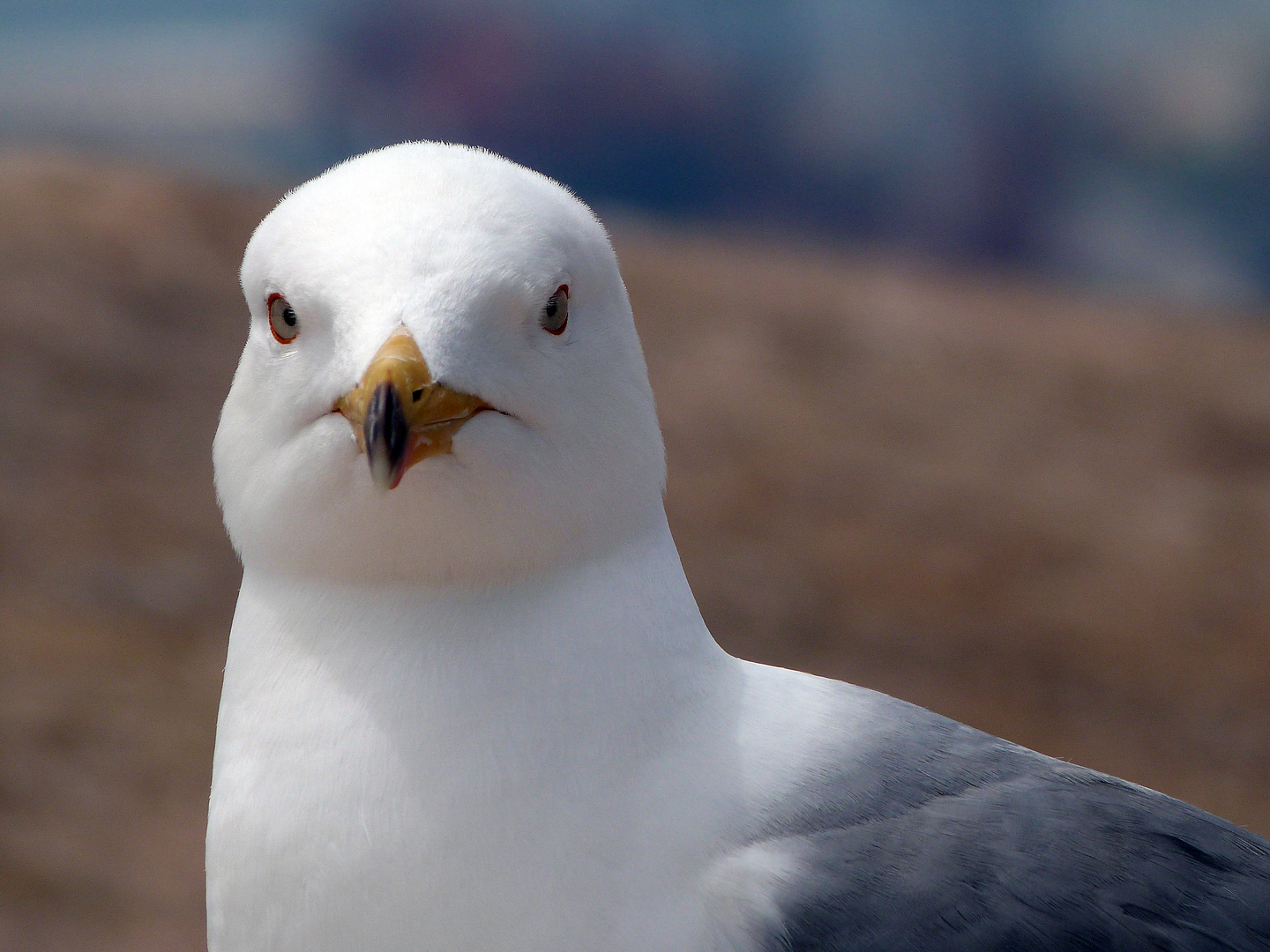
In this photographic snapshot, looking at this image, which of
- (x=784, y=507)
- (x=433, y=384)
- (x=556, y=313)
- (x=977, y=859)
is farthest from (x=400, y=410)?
(x=784, y=507)

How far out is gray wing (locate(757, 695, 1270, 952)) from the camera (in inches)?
37.4

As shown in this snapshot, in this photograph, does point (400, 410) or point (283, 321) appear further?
point (283, 321)

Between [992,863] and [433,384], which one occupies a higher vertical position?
[433,384]

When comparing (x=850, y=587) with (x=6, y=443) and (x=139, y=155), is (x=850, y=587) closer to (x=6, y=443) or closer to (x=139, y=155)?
(x=6, y=443)

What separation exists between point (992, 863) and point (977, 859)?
12 mm

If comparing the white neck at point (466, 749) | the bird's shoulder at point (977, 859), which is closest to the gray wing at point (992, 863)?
the bird's shoulder at point (977, 859)

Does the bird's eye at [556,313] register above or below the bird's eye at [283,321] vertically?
above

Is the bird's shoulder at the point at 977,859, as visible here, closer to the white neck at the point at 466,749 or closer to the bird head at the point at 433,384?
the white neck at the point at 466,749

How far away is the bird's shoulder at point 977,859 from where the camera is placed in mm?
950

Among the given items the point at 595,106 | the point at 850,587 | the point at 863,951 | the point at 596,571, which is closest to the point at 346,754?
the point at 596,571

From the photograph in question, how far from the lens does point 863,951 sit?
94cm

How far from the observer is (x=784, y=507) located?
186 inches

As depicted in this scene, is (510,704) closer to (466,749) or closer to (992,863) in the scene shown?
(466,749)

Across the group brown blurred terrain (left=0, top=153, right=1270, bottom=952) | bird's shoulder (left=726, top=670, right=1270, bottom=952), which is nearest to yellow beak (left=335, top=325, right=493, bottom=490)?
bird's shoulder (left=726, top=670, right=1270, bottom=952)
